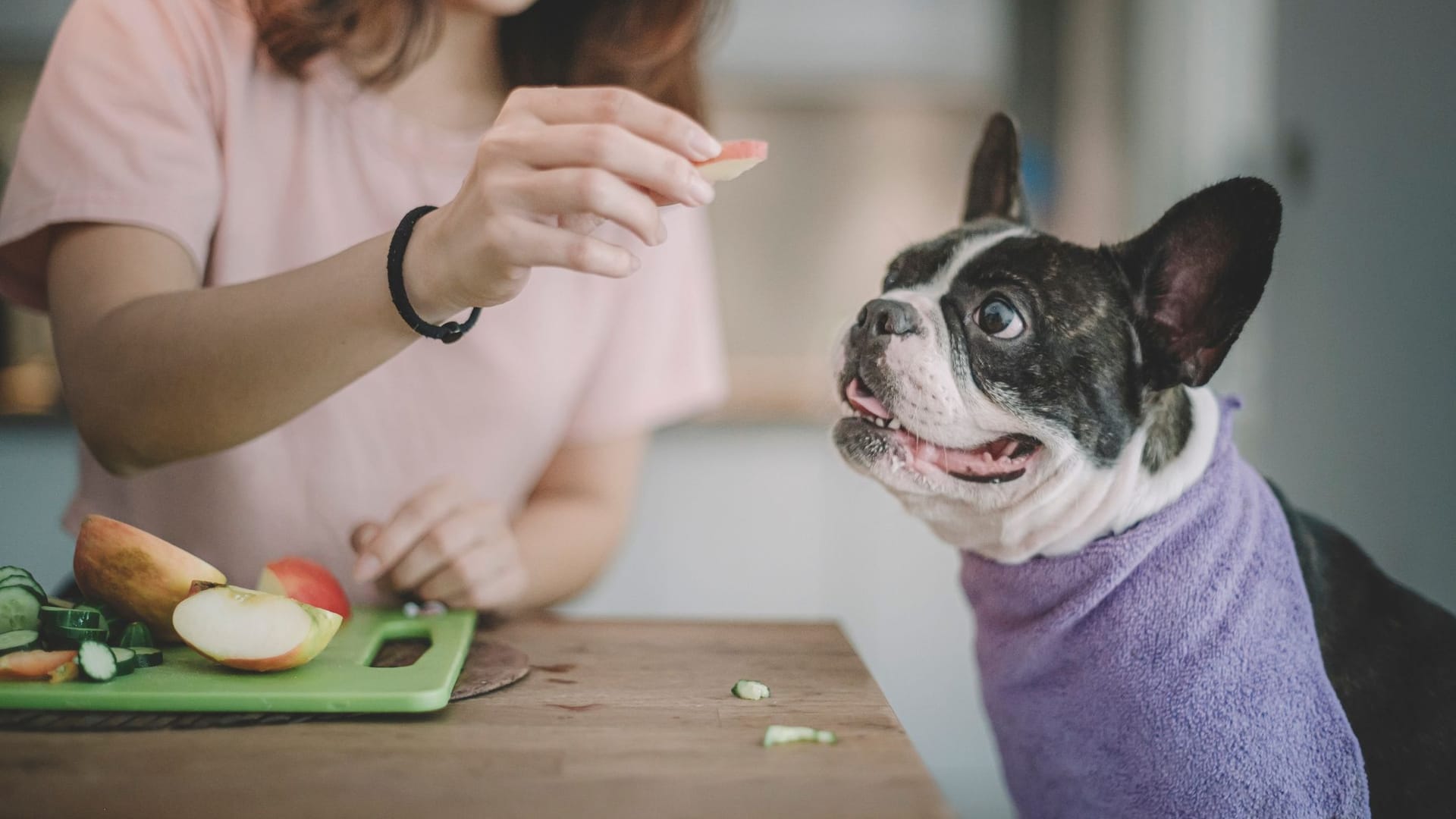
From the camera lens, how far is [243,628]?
62 cm

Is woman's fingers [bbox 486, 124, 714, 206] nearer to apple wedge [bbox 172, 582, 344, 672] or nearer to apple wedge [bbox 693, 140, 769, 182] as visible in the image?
apple wedge [bbox 693, 140, 769, 182]

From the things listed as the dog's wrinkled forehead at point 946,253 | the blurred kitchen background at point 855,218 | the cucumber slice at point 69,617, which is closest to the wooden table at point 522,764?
the cucumber slice at point 69,617

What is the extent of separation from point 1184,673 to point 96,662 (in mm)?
759

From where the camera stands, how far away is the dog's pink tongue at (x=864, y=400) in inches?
35.3

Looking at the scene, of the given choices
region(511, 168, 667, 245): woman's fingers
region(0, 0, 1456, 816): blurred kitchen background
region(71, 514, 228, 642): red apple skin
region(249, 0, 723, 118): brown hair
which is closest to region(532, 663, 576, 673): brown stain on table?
Answer: region(71, 514, 228, 642): red apple skin

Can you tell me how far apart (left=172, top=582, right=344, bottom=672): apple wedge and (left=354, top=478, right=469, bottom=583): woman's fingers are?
24 centimetres

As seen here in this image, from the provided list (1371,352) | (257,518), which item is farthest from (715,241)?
(257,518)

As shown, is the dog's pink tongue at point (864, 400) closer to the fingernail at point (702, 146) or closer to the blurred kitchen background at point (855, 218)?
the fingernail at point (702, 146)

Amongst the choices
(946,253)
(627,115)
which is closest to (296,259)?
(627,115)

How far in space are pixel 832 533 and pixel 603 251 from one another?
6.66ft

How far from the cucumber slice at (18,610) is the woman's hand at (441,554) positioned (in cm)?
25

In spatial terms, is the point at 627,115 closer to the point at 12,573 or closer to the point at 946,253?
the point at 946,253

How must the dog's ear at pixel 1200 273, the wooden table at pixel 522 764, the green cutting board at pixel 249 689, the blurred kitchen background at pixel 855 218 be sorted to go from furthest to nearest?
the blurred kitchen background at pixel 855 218, the dog's ear at pixel 1200 273, the green cutting board at pixel 249 689, the wooden table at pixel 522 764

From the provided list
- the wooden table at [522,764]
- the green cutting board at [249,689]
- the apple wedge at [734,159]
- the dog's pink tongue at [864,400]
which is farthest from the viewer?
the dog's pink tongue at [864,400]
